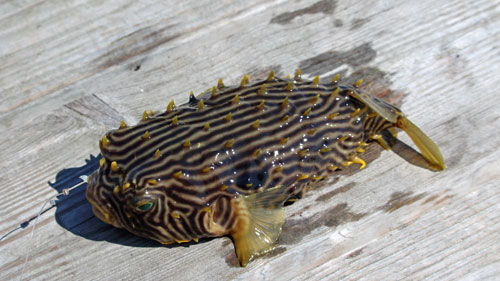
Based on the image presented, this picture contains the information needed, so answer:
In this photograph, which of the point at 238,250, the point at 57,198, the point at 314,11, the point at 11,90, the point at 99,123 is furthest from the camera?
the point at 314,11

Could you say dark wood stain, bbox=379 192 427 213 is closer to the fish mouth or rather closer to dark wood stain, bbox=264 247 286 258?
dark wood stain, bbox=264 247 286 258

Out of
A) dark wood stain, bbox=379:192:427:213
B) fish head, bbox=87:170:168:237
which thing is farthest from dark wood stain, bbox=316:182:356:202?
fish head, bbox=87:170:168:237

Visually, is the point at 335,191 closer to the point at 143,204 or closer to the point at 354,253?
the point at 354,253

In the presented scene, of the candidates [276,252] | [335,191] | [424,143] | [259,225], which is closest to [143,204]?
[259,225]

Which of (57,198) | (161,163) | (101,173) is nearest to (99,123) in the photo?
(57,198)

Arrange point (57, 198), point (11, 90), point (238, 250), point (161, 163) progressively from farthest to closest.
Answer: point (11, 90) < point (57, 198) < point (238, 250) < point (161, 163)

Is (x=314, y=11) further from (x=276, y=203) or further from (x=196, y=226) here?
(x=196, y=226)
